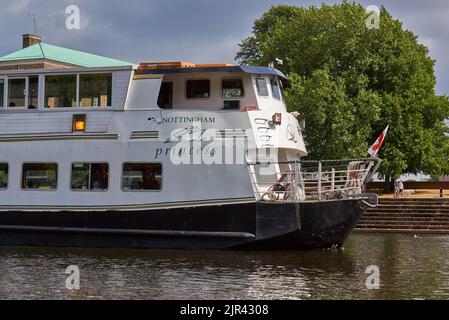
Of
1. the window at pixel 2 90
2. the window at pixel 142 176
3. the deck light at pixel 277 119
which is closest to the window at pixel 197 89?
the deck light at pixel 277 119

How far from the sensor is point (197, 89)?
67.2 ft

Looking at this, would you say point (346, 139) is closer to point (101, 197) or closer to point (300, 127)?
point (300, 127)

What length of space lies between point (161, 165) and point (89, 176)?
221 cm

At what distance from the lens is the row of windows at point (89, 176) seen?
19.5m

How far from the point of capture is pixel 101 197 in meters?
19.7

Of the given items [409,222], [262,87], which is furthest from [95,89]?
[409,222]

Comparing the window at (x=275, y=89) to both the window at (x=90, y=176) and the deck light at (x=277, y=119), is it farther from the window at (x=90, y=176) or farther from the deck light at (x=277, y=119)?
the window at (x=90, y=176)

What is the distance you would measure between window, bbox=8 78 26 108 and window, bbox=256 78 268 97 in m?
6.90

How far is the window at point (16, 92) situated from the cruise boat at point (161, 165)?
3 centimetres

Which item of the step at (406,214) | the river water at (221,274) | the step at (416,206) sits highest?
the step at (416,206)
